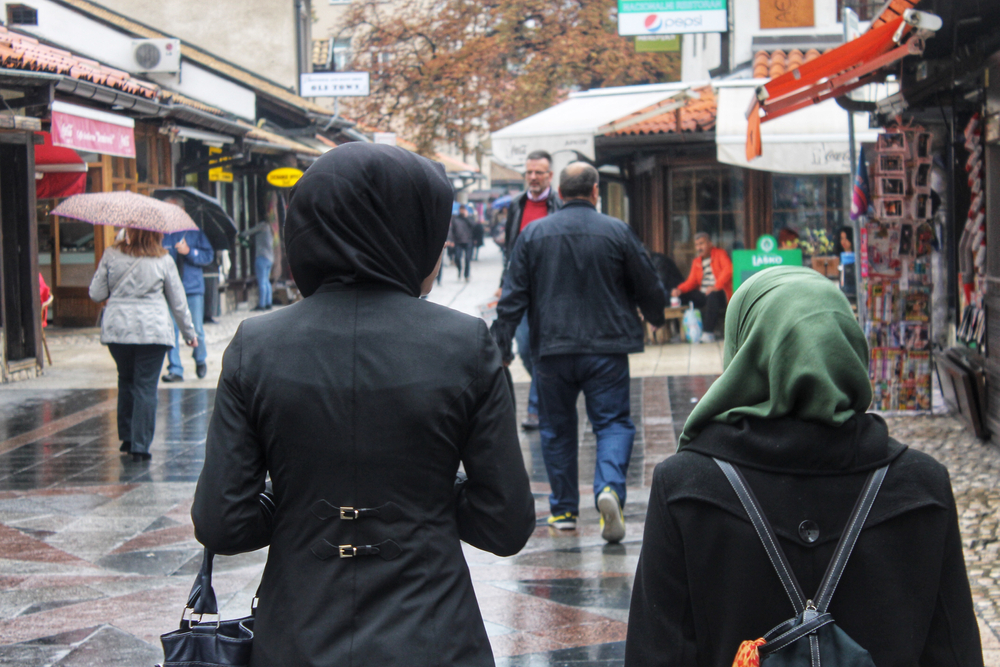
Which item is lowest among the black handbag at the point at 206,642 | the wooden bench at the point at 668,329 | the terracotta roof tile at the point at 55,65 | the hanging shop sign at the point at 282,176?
the wooden bench at the point at 668,329

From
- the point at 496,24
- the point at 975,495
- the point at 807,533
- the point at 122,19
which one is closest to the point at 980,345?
the point at 975,495

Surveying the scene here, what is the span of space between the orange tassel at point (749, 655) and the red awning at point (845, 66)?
5740mm

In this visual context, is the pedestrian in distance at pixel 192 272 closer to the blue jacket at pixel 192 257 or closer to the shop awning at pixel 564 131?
the blue jacket at pixel 192 257

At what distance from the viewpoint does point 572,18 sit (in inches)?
1057

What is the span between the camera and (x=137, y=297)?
26.2 feet

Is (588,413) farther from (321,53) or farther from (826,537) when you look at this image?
(321,53)

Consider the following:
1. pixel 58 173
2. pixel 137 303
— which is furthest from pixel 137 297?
pixel 58 173

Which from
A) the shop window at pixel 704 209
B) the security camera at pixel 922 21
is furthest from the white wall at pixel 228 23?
the security camera at pixel 922 21

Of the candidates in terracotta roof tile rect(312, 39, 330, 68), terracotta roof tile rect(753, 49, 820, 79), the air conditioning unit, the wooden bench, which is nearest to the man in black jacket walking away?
the wooden bench

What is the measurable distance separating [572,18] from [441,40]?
3.92 meters

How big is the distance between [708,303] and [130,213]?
326 inches

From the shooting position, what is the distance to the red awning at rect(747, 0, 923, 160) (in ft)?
23.0

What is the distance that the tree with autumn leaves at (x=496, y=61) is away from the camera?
26453mm

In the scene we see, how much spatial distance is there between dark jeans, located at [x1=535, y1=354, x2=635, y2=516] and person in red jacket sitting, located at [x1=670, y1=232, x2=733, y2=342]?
28.6 feet
